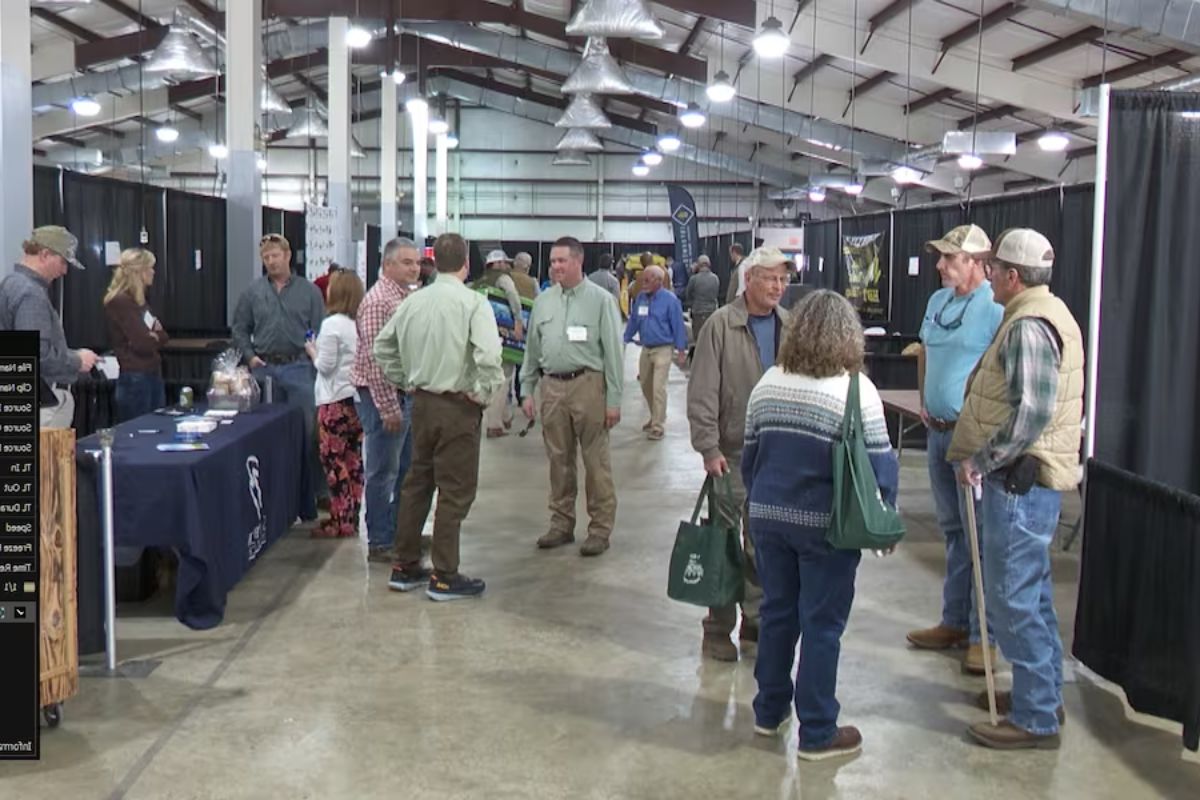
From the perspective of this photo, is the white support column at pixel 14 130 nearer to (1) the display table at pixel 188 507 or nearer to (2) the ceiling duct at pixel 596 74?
(1) the display table at pixel 188 507

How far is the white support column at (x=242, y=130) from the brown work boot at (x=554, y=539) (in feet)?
13.4

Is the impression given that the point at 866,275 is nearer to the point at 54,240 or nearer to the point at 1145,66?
the point at 1145,66

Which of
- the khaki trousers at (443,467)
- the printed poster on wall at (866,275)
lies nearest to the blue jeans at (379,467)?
the khaki trousers at (443,467)

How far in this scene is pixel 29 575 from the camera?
91.7 inches

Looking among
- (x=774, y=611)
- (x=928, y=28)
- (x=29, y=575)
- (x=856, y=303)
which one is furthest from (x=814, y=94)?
(x=29, y=575)

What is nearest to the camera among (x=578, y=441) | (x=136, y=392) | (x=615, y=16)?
(x=578, y=441)

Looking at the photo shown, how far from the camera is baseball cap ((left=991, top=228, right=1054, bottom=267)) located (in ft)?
11.0

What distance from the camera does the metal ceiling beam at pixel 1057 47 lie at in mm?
11594

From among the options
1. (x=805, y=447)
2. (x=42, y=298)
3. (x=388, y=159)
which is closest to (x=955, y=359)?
(x=805, y=447)

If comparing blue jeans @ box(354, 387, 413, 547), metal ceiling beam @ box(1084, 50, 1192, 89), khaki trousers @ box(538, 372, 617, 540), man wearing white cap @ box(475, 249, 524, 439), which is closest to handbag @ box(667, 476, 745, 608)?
khaki trousers @ box(538, 372, 617, 540)

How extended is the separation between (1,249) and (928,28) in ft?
34.1

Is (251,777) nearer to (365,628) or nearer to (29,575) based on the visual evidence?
(29,575)

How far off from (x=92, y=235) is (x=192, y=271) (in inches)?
61.3

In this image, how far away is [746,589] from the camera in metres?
4.12
